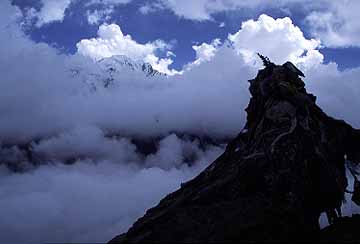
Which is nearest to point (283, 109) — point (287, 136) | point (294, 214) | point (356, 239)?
point (287, 136)

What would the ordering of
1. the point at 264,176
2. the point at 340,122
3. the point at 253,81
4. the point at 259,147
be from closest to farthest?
1. the point at 264,176
2. the point at 259,147
3. the point at 340,122
4. the point at 253,81

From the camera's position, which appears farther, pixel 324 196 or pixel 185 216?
pixel 324 196

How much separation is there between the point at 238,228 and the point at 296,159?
774 cm

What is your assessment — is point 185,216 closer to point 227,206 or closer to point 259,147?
point 227,206

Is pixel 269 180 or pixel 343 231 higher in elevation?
pixel 269 180

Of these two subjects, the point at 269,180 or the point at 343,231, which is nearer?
the point at 343,231

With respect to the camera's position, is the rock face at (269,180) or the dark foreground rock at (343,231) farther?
the dark foreground rock at (343,231)

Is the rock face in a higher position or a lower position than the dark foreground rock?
higher

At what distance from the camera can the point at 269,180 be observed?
3017 cm

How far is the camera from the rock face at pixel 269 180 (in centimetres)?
2648

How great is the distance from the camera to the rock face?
26.5 metres

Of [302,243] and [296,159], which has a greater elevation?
[296,159]

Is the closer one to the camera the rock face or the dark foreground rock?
the rock face

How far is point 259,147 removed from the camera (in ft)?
108
